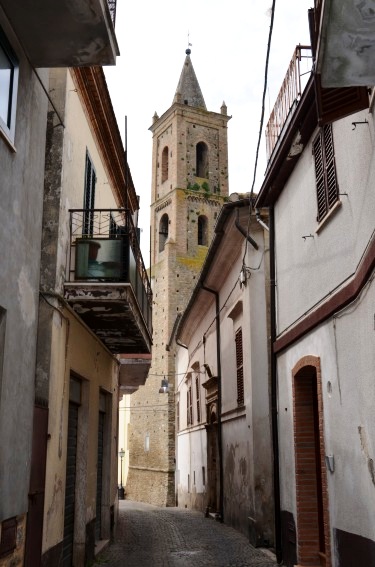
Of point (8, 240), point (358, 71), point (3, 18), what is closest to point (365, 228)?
point (358, 71)

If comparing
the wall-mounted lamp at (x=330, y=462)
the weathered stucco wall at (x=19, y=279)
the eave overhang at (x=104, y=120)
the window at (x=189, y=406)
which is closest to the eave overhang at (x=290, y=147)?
the eave overhang at (x=104, y=120)

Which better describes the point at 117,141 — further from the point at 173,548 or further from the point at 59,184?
the point at 173,548

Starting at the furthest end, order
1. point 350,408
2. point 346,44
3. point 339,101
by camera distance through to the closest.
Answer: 1. point 350,408
2. point 339,101
3. point 346,44

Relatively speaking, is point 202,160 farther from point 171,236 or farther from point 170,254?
point 170,254

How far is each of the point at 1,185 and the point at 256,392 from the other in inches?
314

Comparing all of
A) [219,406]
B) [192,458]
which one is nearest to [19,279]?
[219,406]

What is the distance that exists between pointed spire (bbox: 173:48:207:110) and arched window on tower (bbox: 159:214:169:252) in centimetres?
855

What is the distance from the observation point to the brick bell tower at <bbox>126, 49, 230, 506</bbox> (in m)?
37.6

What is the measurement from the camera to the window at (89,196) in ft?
32.4

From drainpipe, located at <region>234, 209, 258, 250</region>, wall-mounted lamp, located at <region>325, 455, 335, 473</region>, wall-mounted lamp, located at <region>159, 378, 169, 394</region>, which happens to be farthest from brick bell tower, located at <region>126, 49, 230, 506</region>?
wall-mounted lamp, located at <region>325, 455, 335, 473</region>

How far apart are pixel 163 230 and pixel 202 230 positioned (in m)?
2.81

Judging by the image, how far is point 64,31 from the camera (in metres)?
6.08

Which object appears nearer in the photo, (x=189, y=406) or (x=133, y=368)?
(x=133, y=368)

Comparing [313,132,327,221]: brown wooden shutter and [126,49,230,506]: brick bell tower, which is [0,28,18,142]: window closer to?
[313,132,327,221]: brown wooden shutter
